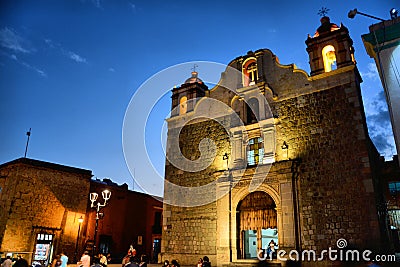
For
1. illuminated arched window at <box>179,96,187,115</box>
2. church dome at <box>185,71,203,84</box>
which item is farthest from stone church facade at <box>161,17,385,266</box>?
church dome at <box>185,71,203,84</box>

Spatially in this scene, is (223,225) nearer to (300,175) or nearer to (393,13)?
(300,175)

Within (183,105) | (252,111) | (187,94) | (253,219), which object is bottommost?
(253,219)

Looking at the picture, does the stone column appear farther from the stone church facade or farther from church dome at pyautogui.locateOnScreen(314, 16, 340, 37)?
church dome at pyautogui.locateOnScreen(314, 16, 340, 37)

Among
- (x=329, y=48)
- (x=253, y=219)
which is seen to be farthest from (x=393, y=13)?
(x=253, y=219)

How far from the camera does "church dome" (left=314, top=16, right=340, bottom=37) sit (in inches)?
569

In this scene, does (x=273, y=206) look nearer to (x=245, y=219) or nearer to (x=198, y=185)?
(x=245, y=219)

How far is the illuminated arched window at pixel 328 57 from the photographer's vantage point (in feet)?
46.6

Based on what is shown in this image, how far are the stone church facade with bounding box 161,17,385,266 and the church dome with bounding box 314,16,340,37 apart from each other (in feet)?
0.15

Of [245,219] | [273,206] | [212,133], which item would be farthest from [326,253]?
[212,133]

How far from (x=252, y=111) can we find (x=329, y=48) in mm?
4319

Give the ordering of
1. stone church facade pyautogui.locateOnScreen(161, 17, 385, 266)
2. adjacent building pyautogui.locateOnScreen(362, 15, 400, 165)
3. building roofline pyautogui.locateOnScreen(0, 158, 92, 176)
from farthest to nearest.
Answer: building roofline pyautogui.locateOnScreen(0, 158, 92, 176)
stone church facade pyautogui.locateOnScreen(161, 17, 385, 266)
adjacent building pyautogui.locateOnScreen(362, 15, 400, 165)

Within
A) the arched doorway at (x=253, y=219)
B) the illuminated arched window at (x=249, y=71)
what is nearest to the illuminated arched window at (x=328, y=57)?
the illuminated arched window at (x=249, y=71)

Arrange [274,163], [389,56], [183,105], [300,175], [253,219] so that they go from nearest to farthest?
[389,56], [300,175], [274,163], [253,219], [183,105]

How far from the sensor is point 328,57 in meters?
14.6
